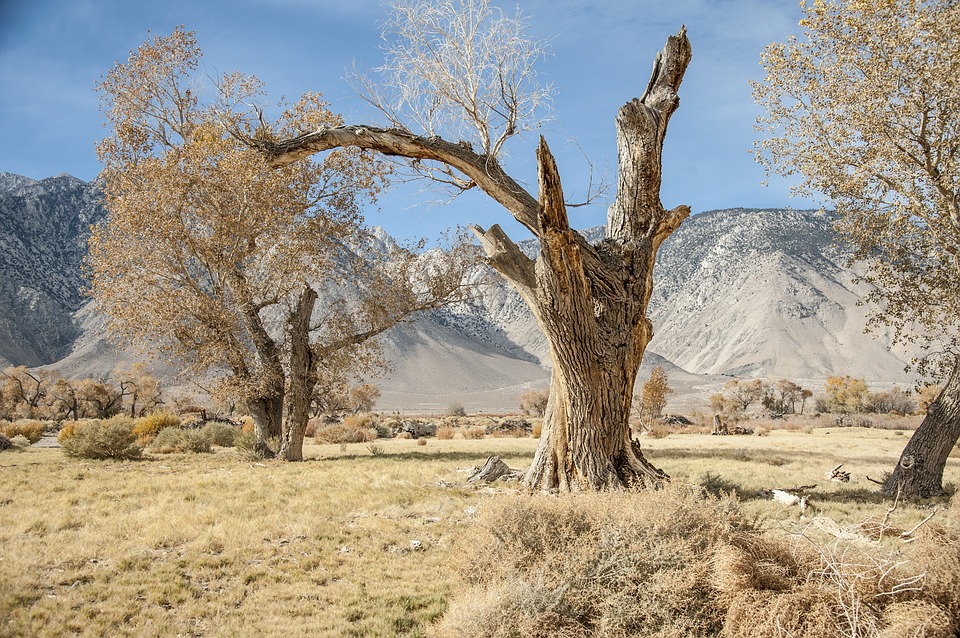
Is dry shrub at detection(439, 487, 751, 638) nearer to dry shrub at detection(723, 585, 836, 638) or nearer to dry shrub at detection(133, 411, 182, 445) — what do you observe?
dry shrub at detection(723, 585, 836, 638)

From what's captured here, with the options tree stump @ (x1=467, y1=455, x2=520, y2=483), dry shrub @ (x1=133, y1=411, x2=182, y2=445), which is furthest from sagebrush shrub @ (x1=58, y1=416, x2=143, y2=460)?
tree stump @ (x1=467, y1=455, x2=520, y2=483)

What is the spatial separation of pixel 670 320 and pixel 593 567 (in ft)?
442

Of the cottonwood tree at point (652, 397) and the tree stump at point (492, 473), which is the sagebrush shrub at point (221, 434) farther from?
the cottonwood tree at point (652, 397)

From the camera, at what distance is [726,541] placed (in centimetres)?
442

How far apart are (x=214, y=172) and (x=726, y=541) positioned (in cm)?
1524

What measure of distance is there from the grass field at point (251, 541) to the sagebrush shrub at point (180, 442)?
484 cm

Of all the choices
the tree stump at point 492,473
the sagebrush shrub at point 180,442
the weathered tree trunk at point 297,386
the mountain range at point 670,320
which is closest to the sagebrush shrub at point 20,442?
the sagebrush shrub at point 180,442

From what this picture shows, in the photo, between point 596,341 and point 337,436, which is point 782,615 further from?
point 337,436

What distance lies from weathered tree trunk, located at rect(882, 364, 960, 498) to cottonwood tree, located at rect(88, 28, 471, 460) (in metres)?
11.2

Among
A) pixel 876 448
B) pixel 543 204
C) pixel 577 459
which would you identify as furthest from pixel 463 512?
pixel 876 448

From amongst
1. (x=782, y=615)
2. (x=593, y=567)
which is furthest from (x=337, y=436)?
(x=782, y=615)

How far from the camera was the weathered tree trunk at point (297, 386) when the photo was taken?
15398 millimetres

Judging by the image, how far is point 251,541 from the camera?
6.94 metres

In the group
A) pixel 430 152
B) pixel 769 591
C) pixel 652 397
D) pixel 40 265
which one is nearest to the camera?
pixel 769 591
